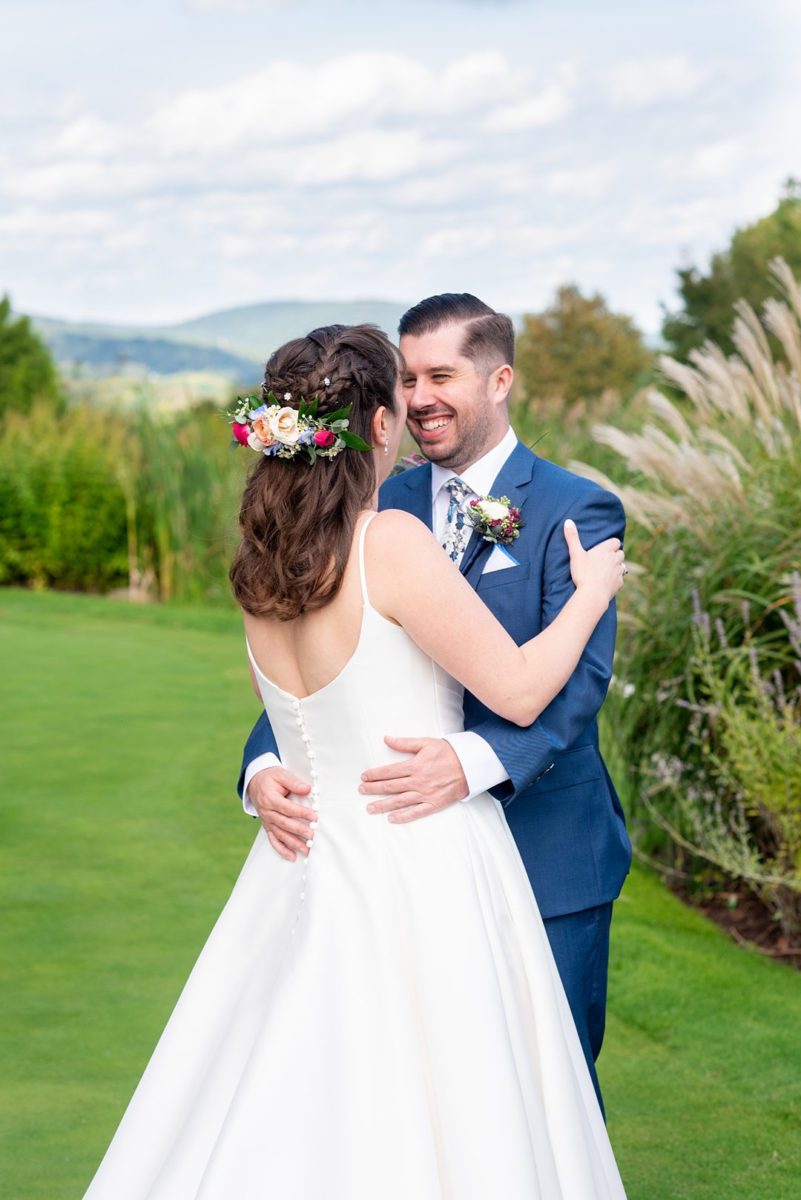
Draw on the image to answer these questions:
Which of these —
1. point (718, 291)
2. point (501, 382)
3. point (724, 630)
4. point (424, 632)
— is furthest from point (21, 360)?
point (424, 632)

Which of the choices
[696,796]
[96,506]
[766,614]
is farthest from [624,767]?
[96,506]

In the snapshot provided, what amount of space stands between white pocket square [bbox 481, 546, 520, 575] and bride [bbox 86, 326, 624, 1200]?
0.25 m

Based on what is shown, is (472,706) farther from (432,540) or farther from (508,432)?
(508,432)

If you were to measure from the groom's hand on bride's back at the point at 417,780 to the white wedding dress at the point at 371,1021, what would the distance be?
3 centimetres

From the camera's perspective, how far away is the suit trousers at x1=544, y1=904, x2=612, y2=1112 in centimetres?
325

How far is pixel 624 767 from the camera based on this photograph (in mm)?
6582

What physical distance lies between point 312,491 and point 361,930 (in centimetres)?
81

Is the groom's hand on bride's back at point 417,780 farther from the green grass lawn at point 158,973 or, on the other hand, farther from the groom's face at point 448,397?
the green grass lawn at point 158,973

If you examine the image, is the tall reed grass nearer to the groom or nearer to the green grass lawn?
the green grass lawn

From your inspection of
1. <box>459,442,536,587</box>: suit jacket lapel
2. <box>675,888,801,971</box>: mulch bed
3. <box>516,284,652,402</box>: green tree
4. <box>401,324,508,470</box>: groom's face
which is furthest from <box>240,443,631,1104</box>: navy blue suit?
<box>516,284,652,402</box>: green tree

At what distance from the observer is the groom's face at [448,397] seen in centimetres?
326

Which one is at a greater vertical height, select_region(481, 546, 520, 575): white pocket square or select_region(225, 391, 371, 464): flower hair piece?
select_region(225, 391, 371, 464): flower hair piece

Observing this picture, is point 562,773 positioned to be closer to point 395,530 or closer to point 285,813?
point 285,813

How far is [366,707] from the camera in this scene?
2.79m
